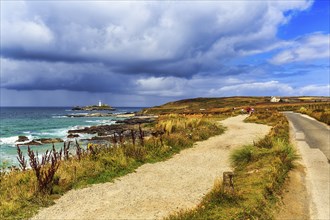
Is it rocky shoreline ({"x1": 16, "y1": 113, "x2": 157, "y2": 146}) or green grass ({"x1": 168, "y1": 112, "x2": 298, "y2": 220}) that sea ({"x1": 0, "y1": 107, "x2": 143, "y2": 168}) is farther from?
green grass ({"x1": 168, "y1": 112, "x2": 298, "y2": 220})

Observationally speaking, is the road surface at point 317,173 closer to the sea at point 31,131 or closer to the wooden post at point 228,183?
the wooden post at point 228,183

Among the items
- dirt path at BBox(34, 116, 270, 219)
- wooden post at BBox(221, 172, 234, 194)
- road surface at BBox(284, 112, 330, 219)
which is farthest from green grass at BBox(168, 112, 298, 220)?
road surface at BBox(284, 112, 330, 219)

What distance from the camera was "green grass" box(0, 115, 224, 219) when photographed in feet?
26.5

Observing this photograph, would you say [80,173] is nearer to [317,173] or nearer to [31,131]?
[317,173]

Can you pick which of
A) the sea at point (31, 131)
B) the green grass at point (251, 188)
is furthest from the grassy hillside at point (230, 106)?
the green grass at point (251, 188)

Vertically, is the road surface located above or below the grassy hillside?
below

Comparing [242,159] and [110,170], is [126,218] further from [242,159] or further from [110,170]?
[242,159]

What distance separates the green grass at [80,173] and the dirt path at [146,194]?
0.40m

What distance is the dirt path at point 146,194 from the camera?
7590 mm

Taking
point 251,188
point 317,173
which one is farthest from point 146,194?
point 317,173

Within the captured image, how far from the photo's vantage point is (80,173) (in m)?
10.5

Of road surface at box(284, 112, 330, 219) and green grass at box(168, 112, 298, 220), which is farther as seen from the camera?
road surface at box(284, 112, 330, 219)

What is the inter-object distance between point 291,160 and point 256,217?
251 inches

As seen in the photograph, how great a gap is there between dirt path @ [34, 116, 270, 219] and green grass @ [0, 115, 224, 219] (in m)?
0.40
